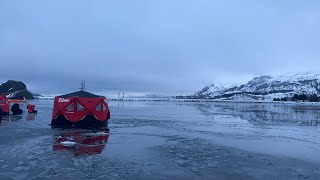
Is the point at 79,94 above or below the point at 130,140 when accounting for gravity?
above

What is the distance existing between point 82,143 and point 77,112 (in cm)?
978

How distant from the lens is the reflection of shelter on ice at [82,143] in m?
15.5

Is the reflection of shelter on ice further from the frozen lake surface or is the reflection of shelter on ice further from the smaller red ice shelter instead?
the smaller red ice shelter

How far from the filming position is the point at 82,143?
1777 centimetres

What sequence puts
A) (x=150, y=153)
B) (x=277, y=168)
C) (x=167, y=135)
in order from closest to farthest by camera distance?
1. (x=277, y=168)
2. (x=150, y=153)
3. (x=167, y=135)

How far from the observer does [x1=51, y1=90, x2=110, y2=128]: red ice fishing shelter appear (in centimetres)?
2711

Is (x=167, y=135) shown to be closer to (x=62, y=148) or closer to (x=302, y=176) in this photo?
(x=62, y=148)

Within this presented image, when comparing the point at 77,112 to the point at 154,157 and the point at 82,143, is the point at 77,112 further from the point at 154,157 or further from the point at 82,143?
the point at 154,157

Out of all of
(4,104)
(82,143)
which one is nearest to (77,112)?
(82,143)

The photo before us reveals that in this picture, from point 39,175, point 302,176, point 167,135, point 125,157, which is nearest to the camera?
point 39,175

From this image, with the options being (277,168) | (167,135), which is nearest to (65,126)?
(167,135)

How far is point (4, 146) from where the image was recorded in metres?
16.2

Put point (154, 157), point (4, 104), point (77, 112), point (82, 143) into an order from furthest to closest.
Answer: point (4, 104) → point (77, 112) → point (82, 143) → point (154, 157)

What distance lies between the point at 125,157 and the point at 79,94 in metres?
15.5
